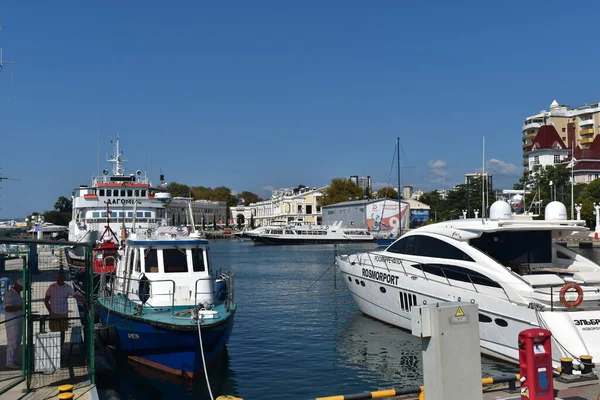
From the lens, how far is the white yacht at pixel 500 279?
13.3 meters

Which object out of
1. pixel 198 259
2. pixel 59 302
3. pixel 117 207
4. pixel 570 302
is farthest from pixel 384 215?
pixel 59 302

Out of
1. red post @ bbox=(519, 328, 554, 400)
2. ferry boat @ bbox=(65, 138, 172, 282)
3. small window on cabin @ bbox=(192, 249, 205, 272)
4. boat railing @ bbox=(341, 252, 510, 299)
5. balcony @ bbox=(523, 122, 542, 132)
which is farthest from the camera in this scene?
balcony @ bbox=(523, 122, 542, 132)

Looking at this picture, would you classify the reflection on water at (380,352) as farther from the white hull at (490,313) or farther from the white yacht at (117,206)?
the white yacht at (117,206)

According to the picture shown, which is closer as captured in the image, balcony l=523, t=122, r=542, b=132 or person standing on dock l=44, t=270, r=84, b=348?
person standing on dock l=44, t=270, r=84, b=348

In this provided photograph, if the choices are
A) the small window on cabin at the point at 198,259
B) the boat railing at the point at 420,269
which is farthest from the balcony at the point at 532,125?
the small window on cabin at the point at 198,259

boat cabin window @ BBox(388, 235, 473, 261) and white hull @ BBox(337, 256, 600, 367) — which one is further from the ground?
boat cabin window @ BBox(388, 235, 473, 261)

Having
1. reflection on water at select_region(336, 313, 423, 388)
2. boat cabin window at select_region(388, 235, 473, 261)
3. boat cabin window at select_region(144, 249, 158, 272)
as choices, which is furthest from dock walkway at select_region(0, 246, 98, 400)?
boat cabin window at select_region(388, 235, 473, 261)

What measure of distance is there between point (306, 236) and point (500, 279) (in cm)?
9306

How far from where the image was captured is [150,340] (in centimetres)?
1437

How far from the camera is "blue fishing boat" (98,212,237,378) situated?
14.1 metres

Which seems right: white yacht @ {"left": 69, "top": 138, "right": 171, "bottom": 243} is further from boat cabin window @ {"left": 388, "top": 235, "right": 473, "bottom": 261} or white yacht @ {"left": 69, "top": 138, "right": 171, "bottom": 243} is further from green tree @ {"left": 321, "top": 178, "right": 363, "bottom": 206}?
green tree @ {"left": 321, "top": 178, "right": 363, "bottom": 206}

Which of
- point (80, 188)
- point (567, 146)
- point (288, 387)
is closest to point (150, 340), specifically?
point (288, 387)

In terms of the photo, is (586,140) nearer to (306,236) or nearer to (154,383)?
(306,236)

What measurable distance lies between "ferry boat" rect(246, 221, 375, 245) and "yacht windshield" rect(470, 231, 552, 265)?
89074 mm
